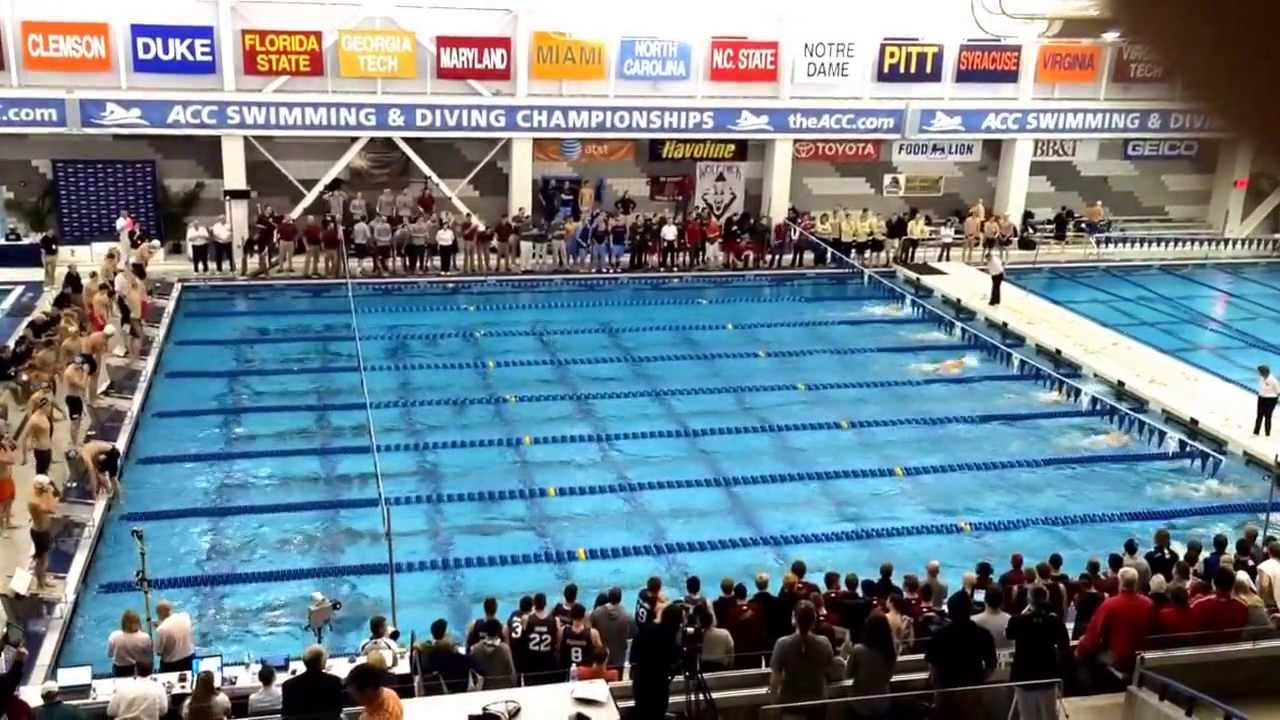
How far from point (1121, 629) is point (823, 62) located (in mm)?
14904

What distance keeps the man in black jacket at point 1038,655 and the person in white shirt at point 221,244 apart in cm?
1375

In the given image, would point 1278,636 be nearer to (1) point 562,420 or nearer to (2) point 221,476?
(1) point 562,420

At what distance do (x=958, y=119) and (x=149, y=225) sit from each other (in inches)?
511

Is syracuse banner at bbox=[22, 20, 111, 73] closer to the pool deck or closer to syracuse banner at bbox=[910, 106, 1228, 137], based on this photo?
the pool deck

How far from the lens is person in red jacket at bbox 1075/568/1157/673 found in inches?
252

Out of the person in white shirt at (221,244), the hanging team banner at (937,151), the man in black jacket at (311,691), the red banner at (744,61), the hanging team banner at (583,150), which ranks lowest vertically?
the man in black jacket at (311,691)

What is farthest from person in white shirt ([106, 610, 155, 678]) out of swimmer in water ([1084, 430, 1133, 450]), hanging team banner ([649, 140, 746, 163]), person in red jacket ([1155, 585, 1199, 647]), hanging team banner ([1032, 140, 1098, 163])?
hanging team banner ([1032, 140, 1098, 163])

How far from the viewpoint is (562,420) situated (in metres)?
12.5

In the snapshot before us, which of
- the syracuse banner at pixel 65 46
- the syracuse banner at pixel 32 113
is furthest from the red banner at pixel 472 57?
the syracuse banner at pixel 32 113

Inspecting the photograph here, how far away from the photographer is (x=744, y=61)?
64.2 ft

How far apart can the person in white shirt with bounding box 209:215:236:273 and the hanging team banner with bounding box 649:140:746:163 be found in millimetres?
6885

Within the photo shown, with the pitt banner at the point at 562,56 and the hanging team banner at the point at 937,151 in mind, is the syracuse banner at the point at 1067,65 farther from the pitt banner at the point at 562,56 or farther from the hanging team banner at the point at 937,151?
the pitt banner at the point at 562,56

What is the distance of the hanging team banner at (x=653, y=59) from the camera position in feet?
62.4

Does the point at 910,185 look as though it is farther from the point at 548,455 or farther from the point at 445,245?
the point at 548,455
